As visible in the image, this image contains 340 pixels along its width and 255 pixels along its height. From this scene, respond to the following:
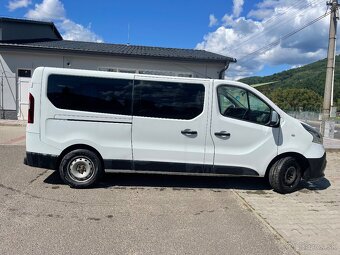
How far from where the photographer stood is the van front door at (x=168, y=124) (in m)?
6.44

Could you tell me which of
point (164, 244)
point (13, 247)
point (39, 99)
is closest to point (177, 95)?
point (39, 99)

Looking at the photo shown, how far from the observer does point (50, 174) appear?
7.48 m

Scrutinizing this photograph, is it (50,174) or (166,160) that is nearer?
(166,160)

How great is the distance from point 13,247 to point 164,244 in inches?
65.2

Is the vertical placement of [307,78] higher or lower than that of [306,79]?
higher

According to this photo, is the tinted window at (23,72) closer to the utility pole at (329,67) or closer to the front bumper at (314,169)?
the utility pole at (329,67)

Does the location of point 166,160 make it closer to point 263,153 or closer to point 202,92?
point 202,92

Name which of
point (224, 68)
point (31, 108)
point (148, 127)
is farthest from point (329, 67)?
point (31, 108)

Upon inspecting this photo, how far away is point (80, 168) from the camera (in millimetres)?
6504

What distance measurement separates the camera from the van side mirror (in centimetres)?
659

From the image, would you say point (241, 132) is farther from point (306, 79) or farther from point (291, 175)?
point (306, 79)

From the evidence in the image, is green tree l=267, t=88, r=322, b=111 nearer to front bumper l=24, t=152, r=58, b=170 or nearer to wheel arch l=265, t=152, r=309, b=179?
wheel arch l=265, t=152, r=309, b=179

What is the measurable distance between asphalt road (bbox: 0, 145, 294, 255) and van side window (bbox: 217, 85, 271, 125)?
1413 mm

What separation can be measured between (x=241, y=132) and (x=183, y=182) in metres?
1.58
